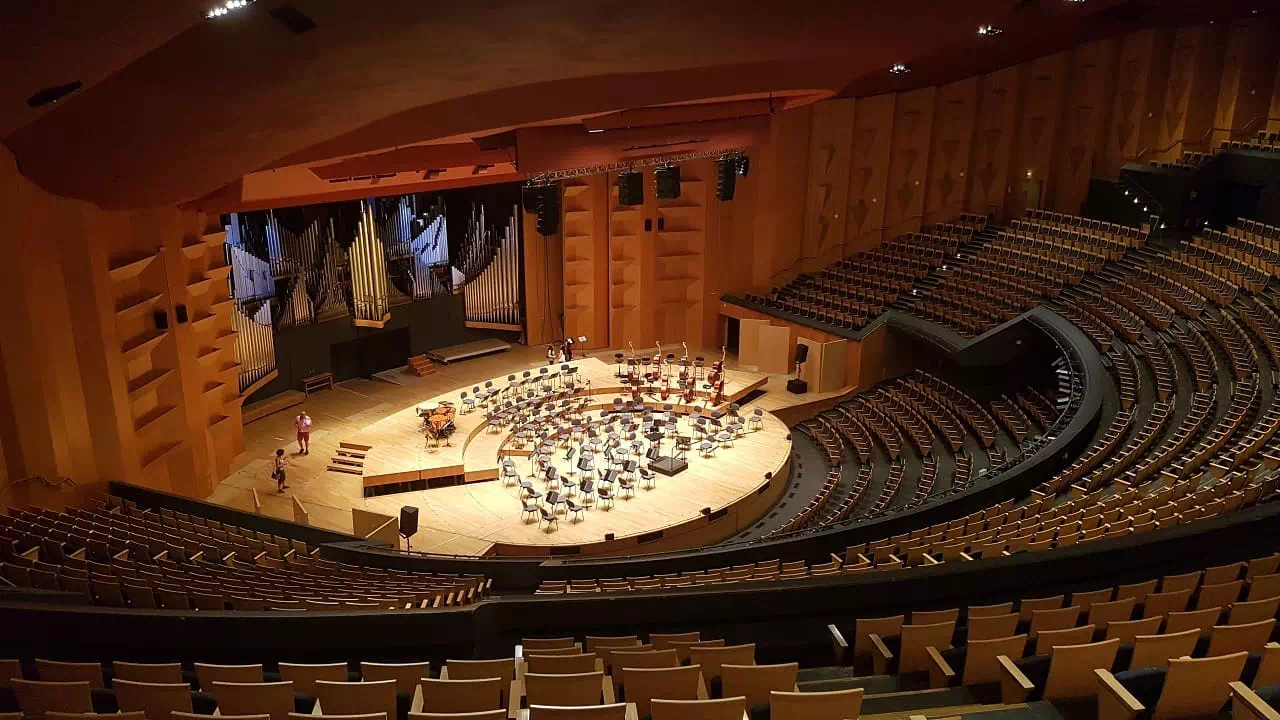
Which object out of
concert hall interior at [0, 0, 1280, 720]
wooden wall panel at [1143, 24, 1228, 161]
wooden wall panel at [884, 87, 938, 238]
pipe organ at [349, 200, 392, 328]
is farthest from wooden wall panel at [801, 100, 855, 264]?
pipe organ at [349, 200, 392, 328]

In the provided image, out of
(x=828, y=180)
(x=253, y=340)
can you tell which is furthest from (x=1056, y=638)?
(x=828, y=180)

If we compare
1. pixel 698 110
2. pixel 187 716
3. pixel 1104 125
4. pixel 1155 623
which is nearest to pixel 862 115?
pixel 1104 125

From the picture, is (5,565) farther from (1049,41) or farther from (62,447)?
(1049,41)

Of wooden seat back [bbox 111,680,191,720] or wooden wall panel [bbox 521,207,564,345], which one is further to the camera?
wooden wall panel [bbox 521,207,564,345]

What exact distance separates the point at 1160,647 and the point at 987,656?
0.46m

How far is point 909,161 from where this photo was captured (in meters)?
12.8

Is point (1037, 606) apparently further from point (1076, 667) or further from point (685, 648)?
point (685, 648)

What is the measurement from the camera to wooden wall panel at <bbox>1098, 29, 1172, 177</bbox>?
12.1m

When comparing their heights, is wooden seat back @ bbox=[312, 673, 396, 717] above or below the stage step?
above

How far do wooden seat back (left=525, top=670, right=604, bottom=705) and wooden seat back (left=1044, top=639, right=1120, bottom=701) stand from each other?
1232mm

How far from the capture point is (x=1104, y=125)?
12.5 metres

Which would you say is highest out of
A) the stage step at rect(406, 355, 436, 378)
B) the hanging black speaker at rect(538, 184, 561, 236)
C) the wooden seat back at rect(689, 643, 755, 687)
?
the hanging black speaker at rect(538, 184, 561, 236)

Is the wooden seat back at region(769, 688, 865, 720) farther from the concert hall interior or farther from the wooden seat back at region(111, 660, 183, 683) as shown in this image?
the wooden seat back at region(111, 660, 183, 683)

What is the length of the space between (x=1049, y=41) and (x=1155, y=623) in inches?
427
